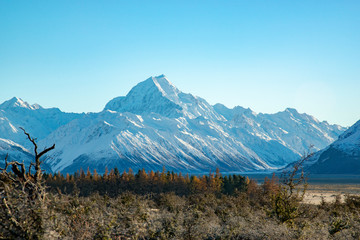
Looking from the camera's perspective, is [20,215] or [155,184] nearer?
[20,215]

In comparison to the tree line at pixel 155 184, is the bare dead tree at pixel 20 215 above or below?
above

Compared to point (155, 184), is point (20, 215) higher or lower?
higher

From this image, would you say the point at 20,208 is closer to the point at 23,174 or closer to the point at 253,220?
the point at 23,174

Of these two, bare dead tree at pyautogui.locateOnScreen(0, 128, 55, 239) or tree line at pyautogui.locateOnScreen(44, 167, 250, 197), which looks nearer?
bare dead tree at pyautogui.locateOnScreen(0, 128, 55, 239)

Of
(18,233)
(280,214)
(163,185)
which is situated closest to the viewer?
(18,233)

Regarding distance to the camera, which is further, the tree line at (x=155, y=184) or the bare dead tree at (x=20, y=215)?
the tree line at (x=155, y=184)

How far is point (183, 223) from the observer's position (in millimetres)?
26156

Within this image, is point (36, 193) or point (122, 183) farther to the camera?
point (122, 183)

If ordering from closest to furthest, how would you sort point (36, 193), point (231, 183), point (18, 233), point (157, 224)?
point (18, 233), point (36, 193), point (157, 224), point (231, 183)

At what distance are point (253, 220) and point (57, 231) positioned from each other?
724 inches

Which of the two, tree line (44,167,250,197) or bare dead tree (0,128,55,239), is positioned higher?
bare dead tree (0,128,55,239)

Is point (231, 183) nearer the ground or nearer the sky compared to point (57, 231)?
nearer the ground

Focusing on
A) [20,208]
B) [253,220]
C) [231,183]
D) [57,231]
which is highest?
[20,208]

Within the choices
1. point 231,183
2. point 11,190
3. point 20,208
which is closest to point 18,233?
point 20,208
